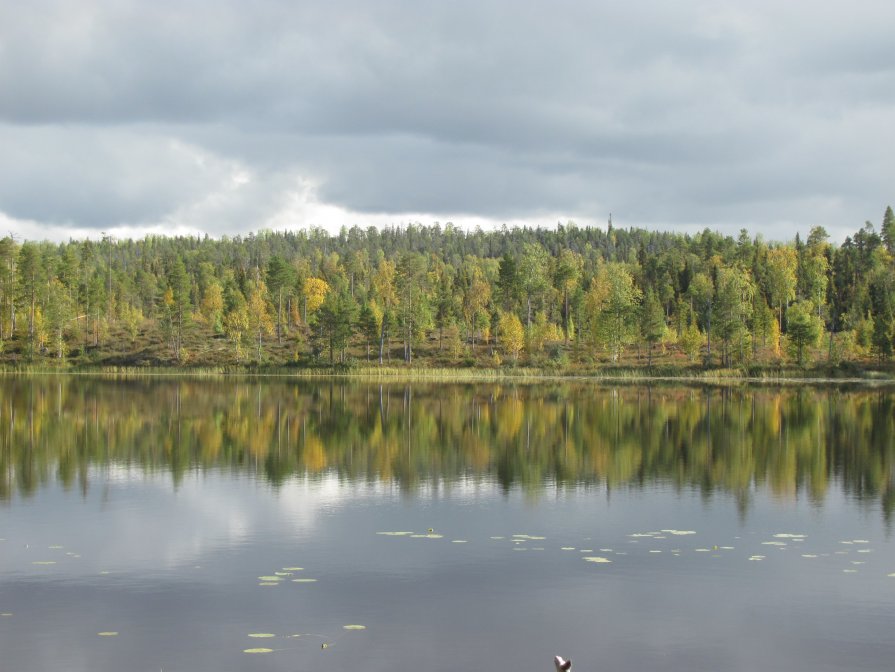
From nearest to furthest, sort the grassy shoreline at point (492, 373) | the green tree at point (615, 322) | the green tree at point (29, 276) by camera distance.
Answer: the grassy shoreline at point (492, 373) < the green tree at point (615, 322) < the green tree at point (29, 276)

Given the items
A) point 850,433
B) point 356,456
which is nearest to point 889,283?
point 850,433

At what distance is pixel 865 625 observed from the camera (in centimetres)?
2077

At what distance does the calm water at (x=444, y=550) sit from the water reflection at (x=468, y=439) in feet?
1.21

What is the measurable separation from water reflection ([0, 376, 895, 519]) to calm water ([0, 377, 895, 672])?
1.21ft

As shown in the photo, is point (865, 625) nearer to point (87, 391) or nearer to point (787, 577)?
point (787, 577)

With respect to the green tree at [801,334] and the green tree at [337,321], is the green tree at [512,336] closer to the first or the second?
the green tree at [337,321]

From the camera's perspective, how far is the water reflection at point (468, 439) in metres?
42.7

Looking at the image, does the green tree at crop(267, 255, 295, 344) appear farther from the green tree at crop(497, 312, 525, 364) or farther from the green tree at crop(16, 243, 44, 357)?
the green tree at crop(497, 312, 525, 364)

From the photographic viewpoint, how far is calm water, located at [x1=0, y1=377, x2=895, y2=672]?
19406 mm

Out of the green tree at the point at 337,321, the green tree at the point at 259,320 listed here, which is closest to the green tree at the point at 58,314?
the green tree at the point at 259,320

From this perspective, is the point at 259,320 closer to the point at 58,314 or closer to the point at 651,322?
the point at 58,314

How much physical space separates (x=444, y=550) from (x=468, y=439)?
97.8 ft

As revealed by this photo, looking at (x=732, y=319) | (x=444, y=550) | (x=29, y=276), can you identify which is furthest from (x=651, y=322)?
(x=444, y=550)

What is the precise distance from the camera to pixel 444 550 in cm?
2756
